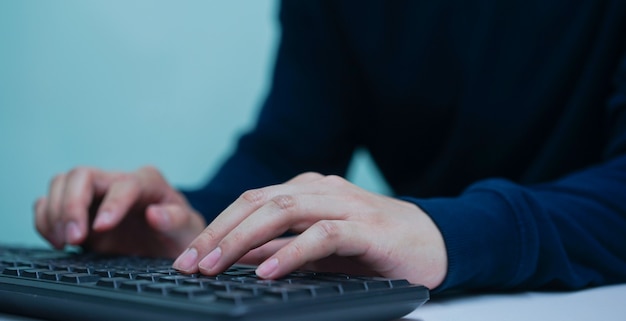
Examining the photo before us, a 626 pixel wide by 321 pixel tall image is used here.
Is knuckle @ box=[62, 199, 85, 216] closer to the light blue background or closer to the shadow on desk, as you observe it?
the shadow on desk

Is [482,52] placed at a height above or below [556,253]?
above

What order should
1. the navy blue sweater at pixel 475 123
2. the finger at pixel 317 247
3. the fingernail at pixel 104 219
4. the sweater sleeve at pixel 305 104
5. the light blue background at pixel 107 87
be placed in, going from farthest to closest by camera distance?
the light blue background at pixel 107 87, the sweater sleeve at pixel 305 104, the fingernail at pixel 104 219, the navy blue sweater at pixel 475 123, the finger at pixel 317 247

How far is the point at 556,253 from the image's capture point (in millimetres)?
588

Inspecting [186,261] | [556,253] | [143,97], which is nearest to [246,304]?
[186,261]

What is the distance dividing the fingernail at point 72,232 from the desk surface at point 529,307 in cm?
29

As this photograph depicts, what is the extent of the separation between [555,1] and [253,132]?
0.50 meters

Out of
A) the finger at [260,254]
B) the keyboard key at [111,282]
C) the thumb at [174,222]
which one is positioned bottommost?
the thumb at [174,222]

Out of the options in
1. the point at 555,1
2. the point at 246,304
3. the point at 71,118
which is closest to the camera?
the point at 246,304

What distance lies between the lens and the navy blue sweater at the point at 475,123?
1.94 feet

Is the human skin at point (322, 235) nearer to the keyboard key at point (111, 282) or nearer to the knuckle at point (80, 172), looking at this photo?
the keyboard key at point (111, 282)

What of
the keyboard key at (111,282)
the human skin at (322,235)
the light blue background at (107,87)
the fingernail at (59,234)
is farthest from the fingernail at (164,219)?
the light blue background at (107,87)

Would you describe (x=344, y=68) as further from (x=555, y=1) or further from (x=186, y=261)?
(x=186, y=261)

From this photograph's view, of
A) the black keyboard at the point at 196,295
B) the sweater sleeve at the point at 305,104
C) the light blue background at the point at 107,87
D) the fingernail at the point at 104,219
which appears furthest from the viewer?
the light blue background at the point at 107,87

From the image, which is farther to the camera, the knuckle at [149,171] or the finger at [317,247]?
the knuckle at [149,171]
